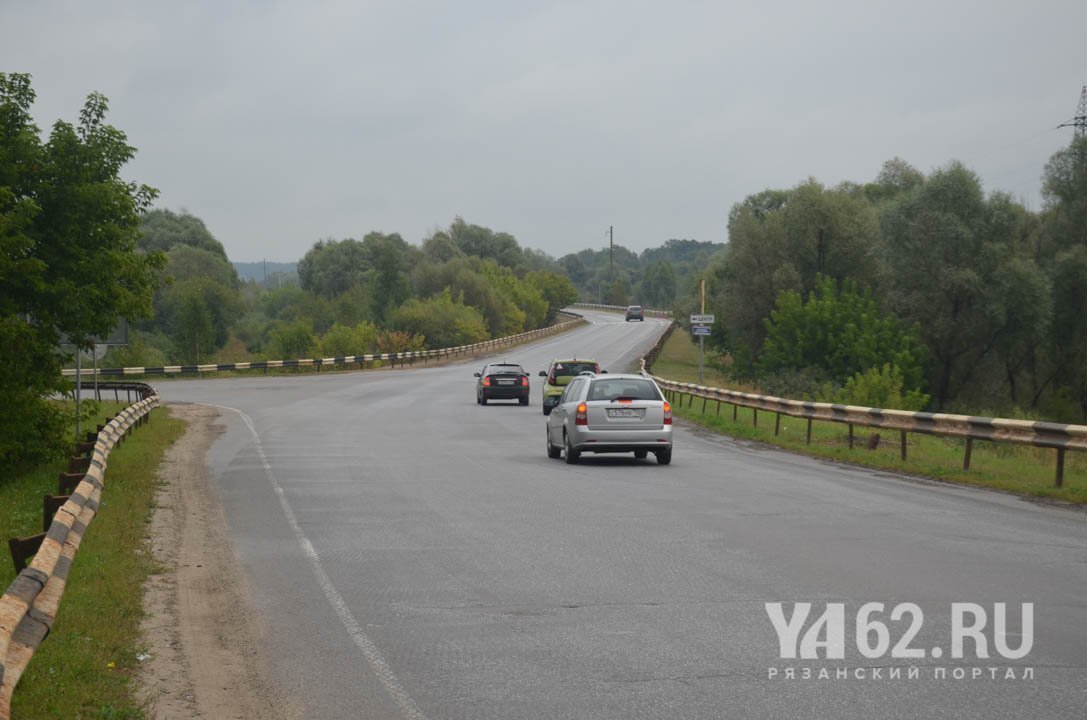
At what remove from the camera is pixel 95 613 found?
8961 millimetres

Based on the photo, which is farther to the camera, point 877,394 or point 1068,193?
point 1068,193

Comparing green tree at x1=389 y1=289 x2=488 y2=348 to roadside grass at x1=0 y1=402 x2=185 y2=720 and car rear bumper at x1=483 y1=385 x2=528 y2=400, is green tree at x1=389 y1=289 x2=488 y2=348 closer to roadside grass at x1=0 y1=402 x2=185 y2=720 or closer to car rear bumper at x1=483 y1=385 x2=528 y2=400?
car rear bumper at x1=483 y1=385 x2=528 y2=400

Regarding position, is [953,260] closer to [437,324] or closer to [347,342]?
[347,342]

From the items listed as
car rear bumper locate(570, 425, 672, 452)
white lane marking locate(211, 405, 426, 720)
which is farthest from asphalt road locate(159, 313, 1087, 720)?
car rear bumper locate(570, 425, 672, 452)

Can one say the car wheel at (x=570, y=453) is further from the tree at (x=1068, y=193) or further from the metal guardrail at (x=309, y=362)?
the tree at (x=1068, y=193)

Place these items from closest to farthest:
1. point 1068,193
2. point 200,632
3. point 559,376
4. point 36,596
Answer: point 36,596 → point 200,632 → point 559,376 → point 1068,193

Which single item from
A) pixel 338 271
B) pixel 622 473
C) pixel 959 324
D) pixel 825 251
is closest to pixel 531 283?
pixel 338 271

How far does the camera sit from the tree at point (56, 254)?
19422 millimetres

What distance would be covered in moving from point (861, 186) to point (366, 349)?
38650 mm

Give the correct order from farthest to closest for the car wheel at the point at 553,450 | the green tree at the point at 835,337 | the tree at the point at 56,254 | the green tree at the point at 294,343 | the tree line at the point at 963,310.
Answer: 1. the green tree at the point at 294,343
2. the green tree at the point at 835,337
3. the tree line at the point at 963,310
4. the car wheel at the point at 553,450
5. the tree at the point at 56,254

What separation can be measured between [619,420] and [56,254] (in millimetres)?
9421

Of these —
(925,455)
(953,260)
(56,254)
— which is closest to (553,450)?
(925,455)

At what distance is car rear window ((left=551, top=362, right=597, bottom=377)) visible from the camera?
4012cm

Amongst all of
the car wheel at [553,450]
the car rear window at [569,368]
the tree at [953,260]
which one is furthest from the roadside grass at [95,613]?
the tree at [953,260]
